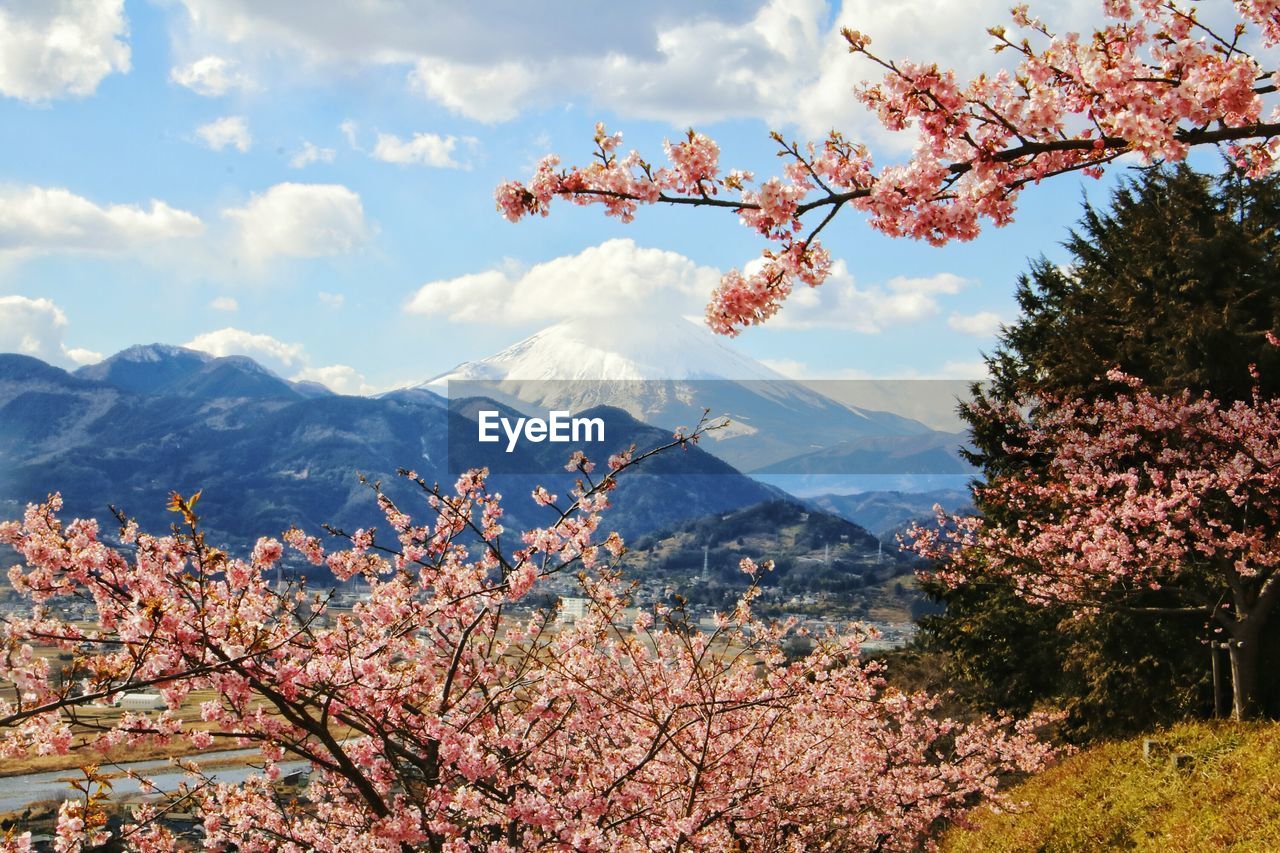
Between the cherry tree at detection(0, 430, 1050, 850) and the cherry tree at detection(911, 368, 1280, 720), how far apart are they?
5.39 metres

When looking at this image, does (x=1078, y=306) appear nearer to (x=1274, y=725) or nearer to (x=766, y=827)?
(x=1274, y=725)

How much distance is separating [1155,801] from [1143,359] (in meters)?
8.38

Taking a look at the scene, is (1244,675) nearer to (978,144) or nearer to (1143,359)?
(1143,359)

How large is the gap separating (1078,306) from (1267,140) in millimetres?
15248

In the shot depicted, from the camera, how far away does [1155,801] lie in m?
11.1

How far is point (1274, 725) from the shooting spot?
39.5 ft

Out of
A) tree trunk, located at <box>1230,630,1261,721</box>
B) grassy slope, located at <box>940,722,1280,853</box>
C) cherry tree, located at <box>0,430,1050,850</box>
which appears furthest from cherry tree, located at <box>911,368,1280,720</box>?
cherry tree, located at <box>0,430,1050,850</box>

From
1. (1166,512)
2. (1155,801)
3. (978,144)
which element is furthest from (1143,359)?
(978,144)

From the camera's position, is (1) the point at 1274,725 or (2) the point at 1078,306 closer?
(1) the point at 1274,725

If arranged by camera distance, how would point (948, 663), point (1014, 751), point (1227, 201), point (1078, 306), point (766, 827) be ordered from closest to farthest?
1. point (766, 827)
2. point (1014, 751)
3. point (1227, 201)
4. point (1078, 306)
5. point (948, 663)

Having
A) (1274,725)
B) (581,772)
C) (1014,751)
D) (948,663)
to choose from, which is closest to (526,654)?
(581,772)

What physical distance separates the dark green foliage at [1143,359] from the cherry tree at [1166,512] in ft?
2.48

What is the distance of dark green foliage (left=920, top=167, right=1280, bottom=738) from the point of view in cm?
1477

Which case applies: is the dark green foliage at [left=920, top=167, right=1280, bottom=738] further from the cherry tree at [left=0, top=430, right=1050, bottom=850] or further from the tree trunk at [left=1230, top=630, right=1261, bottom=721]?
the cherry tree at [left=0, top=430, right=1050, bottom=850]
